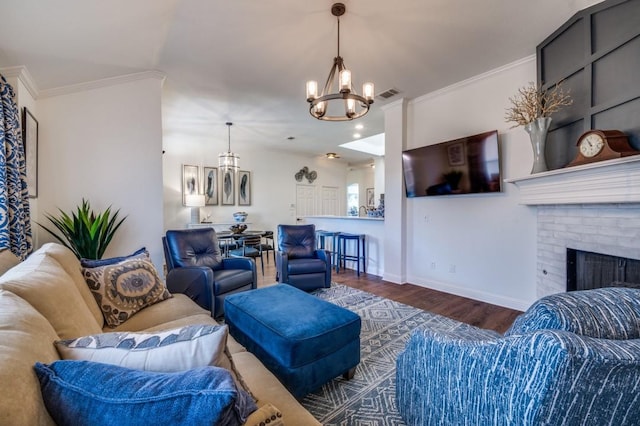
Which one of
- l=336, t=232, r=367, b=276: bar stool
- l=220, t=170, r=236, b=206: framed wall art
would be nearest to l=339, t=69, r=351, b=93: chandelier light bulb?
l=336, t=232, r=367, b=276: bar stool

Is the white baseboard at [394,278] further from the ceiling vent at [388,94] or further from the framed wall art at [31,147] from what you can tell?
the framed wall art at [31,147]

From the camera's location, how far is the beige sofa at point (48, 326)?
1.80 ft

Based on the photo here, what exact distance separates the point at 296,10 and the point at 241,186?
510 cm

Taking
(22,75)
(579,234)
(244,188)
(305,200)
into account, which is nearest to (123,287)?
(22,75)

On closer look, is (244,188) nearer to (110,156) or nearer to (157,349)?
(110,156)

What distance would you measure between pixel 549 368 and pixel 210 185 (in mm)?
6697

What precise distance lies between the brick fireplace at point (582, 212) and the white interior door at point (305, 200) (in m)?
5.72

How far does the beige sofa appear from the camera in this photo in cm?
55

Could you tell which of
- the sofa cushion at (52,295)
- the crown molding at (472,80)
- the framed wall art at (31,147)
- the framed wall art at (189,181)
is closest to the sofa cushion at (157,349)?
the sofa cushion at (52,295)

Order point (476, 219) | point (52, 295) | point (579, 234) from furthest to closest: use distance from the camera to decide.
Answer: point (476, 219)
point (579, 234)
point (52, 295)

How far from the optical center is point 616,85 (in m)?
2.10

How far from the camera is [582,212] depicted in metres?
2.30

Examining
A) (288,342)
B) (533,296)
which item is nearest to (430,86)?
(533,296)

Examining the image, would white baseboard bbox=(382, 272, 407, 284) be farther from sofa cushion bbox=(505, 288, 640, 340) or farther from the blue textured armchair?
sofa cushion bbox=(505, 288, 640, 340)
